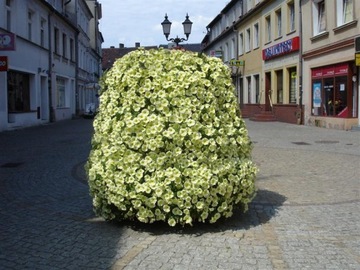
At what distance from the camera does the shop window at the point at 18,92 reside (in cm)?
2147

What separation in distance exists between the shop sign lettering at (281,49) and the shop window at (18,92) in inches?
536

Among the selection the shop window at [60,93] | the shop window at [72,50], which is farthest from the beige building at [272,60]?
the shop window at [72,50]

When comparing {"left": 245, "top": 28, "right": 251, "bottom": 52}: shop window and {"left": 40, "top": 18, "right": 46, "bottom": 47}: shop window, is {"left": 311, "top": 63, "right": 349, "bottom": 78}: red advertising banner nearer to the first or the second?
{"left": 245, "top": 28, "right": 251, "bottom": 52}: shop window

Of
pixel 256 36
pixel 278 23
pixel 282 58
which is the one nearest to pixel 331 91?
pixel 282 58

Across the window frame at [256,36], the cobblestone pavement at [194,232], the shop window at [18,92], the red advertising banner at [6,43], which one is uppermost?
the window frame at [256,36]

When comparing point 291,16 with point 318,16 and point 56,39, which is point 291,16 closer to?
point 318,16

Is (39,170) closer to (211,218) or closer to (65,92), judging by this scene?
(211,218)

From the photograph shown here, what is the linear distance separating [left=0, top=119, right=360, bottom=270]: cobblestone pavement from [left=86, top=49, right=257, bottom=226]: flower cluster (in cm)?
29

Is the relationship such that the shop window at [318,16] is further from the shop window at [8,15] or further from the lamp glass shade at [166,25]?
the shop window at [8,15]

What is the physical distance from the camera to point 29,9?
24.0m

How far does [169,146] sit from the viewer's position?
478 cm

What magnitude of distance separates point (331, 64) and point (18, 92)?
14514mm

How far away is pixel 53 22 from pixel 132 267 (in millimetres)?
27438

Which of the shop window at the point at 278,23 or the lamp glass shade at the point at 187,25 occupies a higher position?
the shop window at the point at 278,23
